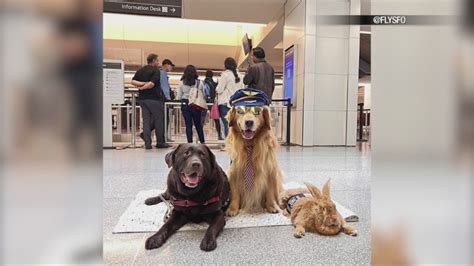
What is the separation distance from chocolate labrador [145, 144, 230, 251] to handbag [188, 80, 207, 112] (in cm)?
394

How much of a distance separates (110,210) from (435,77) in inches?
80.0

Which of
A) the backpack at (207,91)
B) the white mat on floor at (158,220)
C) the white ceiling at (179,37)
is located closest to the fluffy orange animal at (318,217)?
the white mat on floor at (158,220)

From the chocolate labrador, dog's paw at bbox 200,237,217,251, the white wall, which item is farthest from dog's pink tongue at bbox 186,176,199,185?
the white wall

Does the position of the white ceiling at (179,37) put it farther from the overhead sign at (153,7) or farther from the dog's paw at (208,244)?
the dog's paw at (208,244)

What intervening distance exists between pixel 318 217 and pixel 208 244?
0.58 m

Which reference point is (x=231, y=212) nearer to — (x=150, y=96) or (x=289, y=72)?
(x=150, y=96)

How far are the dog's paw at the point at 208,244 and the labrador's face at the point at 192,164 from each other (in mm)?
254

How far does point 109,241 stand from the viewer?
5.12 ft

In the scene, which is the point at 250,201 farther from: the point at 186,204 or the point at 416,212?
the point at 416,212

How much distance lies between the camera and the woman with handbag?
18.6 ft

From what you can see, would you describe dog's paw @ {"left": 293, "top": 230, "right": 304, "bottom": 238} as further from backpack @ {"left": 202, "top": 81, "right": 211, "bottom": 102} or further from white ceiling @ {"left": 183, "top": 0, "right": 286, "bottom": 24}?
white ceiling @ {"left": 183, "top": 0, "right": 286, "bottom": 24}

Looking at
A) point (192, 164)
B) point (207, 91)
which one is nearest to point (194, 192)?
point (192, 164)

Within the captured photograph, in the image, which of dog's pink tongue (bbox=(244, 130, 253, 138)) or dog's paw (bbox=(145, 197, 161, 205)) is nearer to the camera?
dog's pink tongue (bbox=(244, 130, 253, 138))

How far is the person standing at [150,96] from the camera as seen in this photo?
18.2 feet
